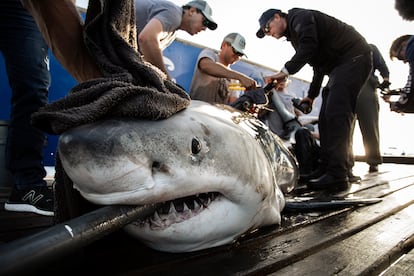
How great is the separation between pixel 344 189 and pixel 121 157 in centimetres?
219

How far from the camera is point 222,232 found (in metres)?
0.87

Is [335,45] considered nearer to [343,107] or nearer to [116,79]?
[343,107]

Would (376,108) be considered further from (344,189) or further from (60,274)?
(60,274)

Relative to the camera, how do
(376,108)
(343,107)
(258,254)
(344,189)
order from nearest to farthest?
(258,254) < (344,189) < (343,107) < (376,108)

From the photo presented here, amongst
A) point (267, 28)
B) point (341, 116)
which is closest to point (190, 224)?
point (341, 116)

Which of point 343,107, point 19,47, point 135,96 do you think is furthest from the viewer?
point 343,107

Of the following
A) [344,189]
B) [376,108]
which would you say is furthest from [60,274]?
[376,108]

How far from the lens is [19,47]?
1.54 metres

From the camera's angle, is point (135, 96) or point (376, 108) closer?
point (135, 96)

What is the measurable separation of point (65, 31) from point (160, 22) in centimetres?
136

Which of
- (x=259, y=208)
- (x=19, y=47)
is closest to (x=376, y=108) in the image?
(x=259, y=208)

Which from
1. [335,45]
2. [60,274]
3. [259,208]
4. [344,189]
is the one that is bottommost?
[344,189]

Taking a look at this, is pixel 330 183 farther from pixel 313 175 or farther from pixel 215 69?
pixel 215 69

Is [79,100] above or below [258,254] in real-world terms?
above
